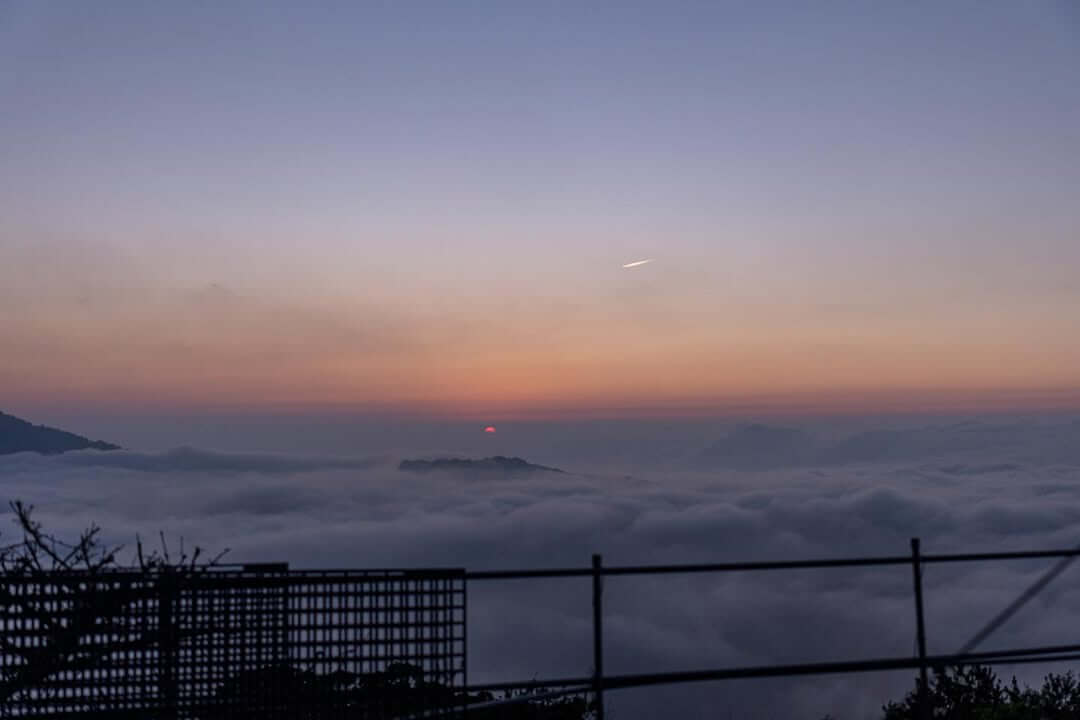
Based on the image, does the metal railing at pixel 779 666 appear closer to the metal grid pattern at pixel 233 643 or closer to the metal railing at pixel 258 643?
the metal railing at pixel 258 643

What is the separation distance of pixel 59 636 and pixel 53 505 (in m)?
129

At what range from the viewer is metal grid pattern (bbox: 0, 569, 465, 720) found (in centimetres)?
423

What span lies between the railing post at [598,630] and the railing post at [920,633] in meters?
1.91

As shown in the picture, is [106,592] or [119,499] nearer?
[106,592]

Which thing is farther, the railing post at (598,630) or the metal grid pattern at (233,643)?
the railing post at (598,630)

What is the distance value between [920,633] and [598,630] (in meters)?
2.16

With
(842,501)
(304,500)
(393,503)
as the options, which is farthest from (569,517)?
(842,501)

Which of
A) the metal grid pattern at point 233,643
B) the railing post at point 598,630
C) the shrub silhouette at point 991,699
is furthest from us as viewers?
the shrub silhouette at point 991,699

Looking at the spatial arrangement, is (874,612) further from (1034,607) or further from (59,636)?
(59,636)

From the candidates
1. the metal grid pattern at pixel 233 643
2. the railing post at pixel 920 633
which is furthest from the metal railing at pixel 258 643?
the railing post at pixel 920 633

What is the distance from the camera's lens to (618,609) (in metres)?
160

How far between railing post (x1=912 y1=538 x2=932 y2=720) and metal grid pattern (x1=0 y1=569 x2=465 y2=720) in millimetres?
2715

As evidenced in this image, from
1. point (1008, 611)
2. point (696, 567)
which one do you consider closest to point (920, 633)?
point (1008, 611)

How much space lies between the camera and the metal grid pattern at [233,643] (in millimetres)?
4227
